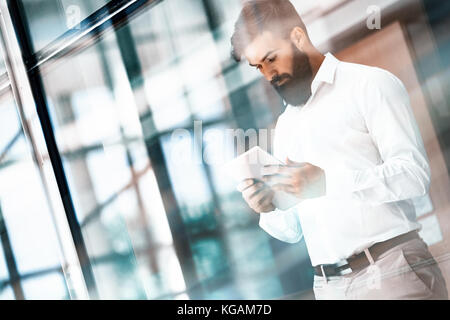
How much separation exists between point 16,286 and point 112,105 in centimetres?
173

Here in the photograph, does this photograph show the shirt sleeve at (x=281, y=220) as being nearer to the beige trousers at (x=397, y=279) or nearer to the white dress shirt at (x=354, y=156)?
the white dress shirt at (x=354, y=156)

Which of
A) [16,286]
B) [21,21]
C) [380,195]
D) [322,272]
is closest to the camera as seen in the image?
[380,195]

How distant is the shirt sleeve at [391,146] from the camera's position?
2143 millimetres

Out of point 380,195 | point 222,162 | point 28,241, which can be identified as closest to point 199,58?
point 222,162

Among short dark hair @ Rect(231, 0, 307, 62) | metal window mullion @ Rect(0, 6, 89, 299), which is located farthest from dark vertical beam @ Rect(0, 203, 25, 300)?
short dark hair @ Rect(231, 0, 307, 62)

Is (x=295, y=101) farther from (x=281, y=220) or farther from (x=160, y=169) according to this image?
(x=160, y=169)

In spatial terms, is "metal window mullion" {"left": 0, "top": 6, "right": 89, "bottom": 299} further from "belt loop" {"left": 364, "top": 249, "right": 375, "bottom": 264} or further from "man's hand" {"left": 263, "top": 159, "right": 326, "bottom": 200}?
"belt loop" {"left": 364, "top": 249, "right": 375, "bottom": 264}

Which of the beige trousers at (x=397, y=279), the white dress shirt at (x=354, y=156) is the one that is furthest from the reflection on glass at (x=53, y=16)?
the beige trousers at (x=397, y=279)

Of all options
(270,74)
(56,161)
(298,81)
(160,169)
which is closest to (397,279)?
(298,81)

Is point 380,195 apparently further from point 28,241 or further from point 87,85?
point 28,241

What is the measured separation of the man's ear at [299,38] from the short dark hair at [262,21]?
0.02 meters

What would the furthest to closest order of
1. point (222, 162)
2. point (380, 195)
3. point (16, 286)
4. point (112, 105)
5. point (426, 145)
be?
point (16, 286) → point (112, 105) → point (222, 162) → point (380, 195) → point (426, 145)
